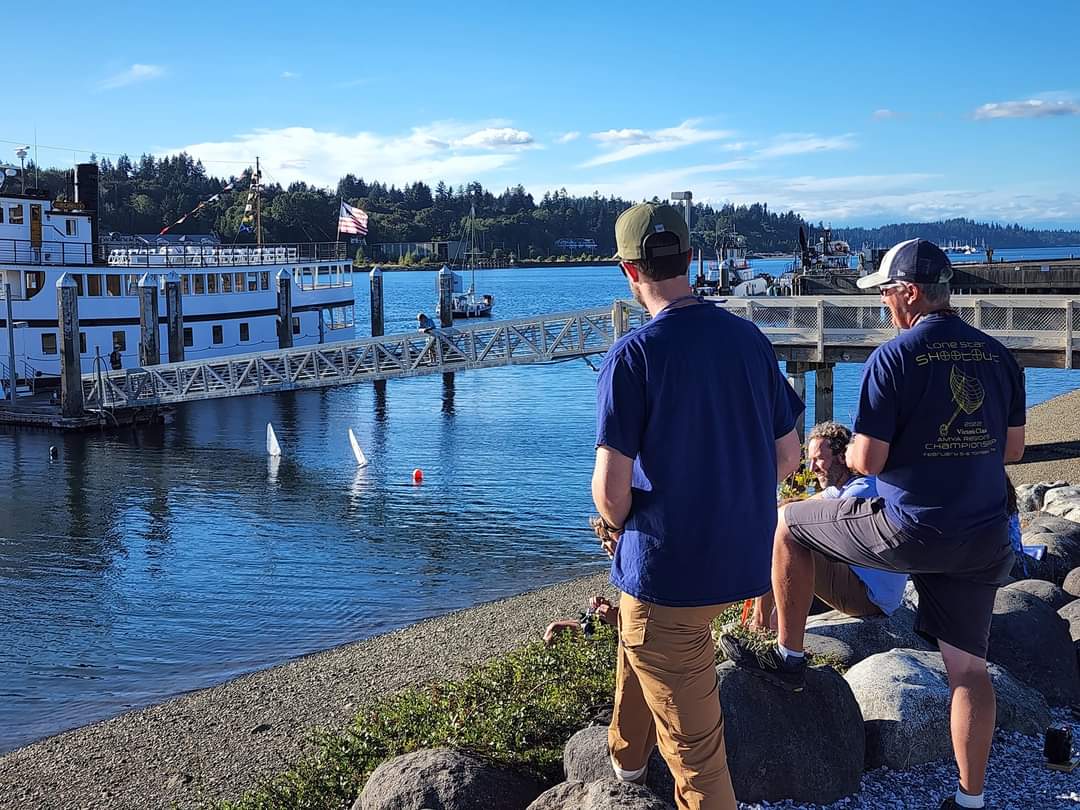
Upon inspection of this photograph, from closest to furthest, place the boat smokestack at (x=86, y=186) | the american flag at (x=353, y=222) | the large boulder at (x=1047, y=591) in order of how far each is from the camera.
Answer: the large boulder at (x=1047, y=591), the boat smokestack at (x=86, y=186), the american flag at (x=353, y=222)

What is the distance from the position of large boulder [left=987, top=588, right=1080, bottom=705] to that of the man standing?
268cm

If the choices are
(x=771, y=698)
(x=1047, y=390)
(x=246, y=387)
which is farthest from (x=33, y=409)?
(x=1047, y=390)

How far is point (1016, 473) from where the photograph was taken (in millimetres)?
16766

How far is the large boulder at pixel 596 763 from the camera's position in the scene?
4254 mm

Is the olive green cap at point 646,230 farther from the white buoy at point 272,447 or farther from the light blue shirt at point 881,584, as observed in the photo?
the white buoy at point 272,447

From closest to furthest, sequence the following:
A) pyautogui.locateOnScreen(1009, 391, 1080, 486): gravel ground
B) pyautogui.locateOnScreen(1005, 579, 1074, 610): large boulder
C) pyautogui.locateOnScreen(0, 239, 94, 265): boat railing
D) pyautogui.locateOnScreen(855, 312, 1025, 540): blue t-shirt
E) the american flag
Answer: pyautogui.locateOnScreen(855, 312, 1025, 540): blue t-shirt, pyautogui.locateOnScreen(1005, 579, 1074, 610): large boulder, pyautogui.locateOnScreen(1009, 391, 1080, 486): gravel ground, pyautogui.locateOnScreen(0, 239, 94, 265): boat railing, the american flag

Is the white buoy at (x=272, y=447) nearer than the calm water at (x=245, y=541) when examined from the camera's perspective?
No

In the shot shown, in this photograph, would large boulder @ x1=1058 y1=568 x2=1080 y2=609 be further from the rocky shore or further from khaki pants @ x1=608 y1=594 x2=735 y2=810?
khaki pants @ x1=608 y1=594 x2=735 y2=810

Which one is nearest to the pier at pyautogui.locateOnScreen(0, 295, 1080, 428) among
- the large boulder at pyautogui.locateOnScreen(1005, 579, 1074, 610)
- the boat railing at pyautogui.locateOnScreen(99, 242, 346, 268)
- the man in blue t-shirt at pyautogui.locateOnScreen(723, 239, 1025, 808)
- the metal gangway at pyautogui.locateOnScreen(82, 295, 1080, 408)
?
the metal gangway at pyautogui.locateOnScreen(82, 295, 1080, 408)

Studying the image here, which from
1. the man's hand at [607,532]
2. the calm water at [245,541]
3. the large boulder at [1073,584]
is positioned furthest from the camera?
the calm water at [245,541]

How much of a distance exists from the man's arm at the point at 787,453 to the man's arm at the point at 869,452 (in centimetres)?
30

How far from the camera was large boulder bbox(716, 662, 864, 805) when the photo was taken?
4.32 meters

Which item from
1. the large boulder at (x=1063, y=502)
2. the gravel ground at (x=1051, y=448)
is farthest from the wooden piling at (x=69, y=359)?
the large boulder at (x=1063, y=502)

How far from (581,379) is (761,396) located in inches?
1705
